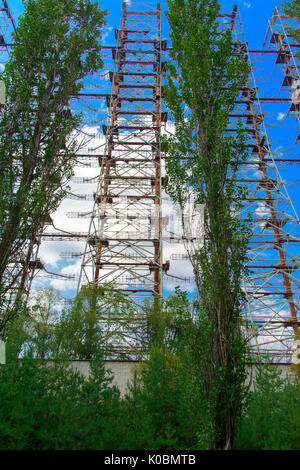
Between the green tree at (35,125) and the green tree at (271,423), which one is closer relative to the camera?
the green tree at (271,423)

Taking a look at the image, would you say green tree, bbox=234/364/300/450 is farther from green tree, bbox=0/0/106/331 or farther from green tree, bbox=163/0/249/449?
green tree, bbox=0/0/106/331

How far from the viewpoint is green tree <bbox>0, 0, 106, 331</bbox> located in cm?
707

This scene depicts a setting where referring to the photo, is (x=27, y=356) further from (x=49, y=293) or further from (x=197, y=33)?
(x=49, y=293)

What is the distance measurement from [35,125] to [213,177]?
432 centimetres

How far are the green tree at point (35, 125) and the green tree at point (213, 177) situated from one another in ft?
8.28

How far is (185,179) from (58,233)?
17106 millimetres

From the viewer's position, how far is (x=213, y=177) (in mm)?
6664

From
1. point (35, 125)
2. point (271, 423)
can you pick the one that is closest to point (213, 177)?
point (271, 423)

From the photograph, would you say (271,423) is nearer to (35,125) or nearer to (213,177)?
(213,177)

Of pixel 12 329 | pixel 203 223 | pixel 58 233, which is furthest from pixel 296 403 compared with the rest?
pixel 58 233

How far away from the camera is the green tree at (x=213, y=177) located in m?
5.18

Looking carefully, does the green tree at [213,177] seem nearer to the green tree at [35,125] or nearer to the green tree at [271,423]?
the green tree at [271,423]

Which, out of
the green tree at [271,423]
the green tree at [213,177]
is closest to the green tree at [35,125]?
the green tree at [213,177]

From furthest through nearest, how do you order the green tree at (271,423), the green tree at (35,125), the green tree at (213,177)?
the green tree at (35,125) → the green tree at (213,177) → the green tree at (271,423)
